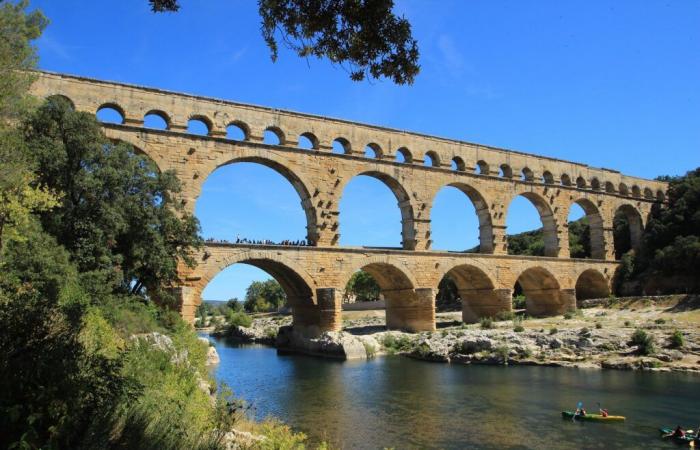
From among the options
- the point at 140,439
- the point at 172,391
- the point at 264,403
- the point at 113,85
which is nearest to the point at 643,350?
the point at 264,403

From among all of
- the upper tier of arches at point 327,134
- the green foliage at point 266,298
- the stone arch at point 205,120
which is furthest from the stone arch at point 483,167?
the green foliage at point 266,298

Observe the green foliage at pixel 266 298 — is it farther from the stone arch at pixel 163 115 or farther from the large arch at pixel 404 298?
the stone arch at pixel 163 115

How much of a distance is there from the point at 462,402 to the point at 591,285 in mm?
25539

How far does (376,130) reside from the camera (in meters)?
27.5

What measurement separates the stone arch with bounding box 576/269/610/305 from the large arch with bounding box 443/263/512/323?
8.15 meters

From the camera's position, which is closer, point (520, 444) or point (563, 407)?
point (520, 444)

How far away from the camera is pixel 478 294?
30375mm

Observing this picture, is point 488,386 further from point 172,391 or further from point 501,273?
point 501,273

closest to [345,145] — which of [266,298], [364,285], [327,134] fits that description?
[327,134]

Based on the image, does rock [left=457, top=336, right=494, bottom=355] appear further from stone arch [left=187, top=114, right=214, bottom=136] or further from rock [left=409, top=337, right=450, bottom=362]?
stone arch [left=187, top=114, right=214, bottom=136]

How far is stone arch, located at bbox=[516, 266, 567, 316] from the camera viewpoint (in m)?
32.2

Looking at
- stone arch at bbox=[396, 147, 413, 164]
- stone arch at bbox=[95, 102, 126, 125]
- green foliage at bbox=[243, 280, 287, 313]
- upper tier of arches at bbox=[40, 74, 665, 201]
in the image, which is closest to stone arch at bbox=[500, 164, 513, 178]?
upper tier of arches at bbox=[40, 74, 665, 201]

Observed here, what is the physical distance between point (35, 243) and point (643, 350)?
20.0 metres

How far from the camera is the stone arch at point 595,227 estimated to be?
36094mm
